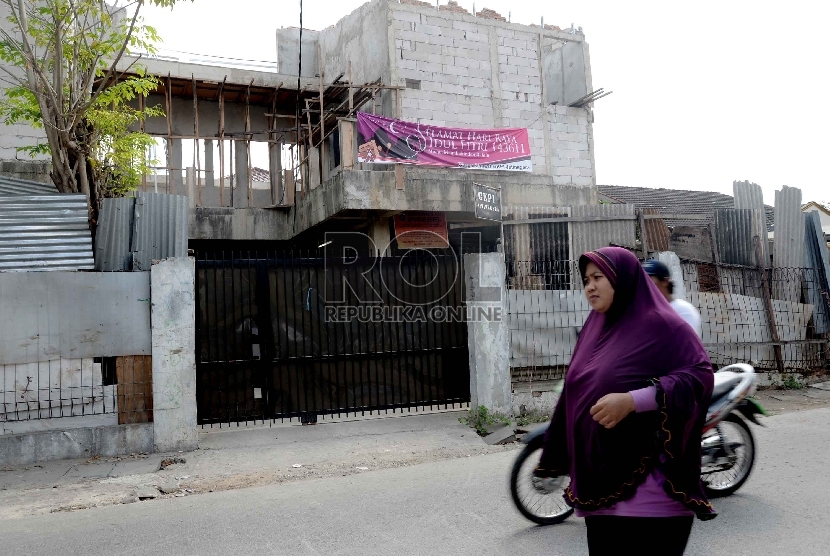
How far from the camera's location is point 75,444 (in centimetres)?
642

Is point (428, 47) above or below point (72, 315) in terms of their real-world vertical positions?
above

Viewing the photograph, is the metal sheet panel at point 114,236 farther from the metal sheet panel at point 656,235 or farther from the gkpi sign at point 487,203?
the metal sheet panel at point 656,235

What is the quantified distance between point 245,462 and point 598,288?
4922 mm

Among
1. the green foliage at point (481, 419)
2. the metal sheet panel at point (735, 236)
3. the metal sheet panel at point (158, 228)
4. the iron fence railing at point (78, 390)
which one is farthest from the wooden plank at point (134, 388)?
the metal sheet panel at point (735, 236)

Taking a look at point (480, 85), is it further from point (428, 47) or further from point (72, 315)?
point (72, 315)

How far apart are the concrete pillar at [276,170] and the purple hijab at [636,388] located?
659 inches

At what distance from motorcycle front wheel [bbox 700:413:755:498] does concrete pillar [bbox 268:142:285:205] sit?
50.7 ft

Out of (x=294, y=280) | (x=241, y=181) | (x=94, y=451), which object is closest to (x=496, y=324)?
(x=294, y=280)

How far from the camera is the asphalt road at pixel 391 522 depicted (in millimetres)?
3766

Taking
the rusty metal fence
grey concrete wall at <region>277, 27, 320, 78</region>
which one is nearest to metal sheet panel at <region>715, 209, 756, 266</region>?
the rusty metal fence

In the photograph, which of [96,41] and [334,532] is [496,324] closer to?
[334,532]

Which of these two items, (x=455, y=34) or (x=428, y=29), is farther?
(x=455, y=34)

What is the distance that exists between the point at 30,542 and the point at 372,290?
438 cm

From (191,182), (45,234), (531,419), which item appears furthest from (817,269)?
(191,182)
